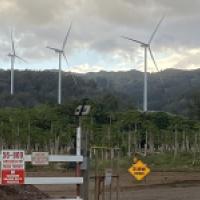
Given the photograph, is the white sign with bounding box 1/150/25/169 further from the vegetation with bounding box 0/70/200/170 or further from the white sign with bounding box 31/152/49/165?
the vegetation with bounding box 0/70/200/170

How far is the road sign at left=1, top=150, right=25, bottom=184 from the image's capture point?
11227mm

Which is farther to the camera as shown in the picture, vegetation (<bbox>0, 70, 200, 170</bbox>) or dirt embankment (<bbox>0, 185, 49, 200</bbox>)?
vegetation (<bbox>0, 70, 200, 170</bbox>)

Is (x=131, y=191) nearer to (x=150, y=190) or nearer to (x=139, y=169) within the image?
(x=150, y=190)

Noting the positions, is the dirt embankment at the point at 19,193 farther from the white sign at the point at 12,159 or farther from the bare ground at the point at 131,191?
the white sign at the point at 12,159

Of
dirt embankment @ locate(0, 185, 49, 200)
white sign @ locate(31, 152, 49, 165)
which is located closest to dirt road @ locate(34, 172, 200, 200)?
dirt embankment @ locate(0, 185, 49, 200)

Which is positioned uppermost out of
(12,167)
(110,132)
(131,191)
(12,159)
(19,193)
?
(110,132)

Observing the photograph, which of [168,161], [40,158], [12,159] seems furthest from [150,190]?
[168,161]

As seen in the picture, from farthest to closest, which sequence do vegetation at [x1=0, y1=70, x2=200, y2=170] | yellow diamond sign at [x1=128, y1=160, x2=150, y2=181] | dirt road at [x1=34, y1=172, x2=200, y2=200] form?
vegetation at [x1=0, y1=70, x2=200, y2=170] < yellow diamond sign at [x1=128, y1=160, x2=150, y2=181] < dirt road at [x1=34, y1=172, x2=200, y2=200]

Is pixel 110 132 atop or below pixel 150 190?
atop

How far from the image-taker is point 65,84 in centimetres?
14150

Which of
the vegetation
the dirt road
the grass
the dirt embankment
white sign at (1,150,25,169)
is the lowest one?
the dirt road

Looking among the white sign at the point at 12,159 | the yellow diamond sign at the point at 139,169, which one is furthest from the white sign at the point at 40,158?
the yellow diamond sign at the point at 139,169

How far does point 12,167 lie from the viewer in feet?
37.3

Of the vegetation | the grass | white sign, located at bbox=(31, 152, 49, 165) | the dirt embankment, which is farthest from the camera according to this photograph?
the vegetation
